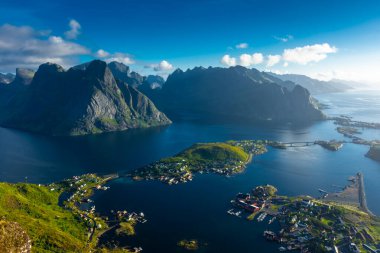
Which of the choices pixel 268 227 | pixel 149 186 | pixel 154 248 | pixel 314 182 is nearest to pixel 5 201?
pixel 154 248

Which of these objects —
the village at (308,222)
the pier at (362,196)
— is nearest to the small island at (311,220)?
the village at (308,222)

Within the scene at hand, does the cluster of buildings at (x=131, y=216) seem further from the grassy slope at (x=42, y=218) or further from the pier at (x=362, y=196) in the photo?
the pier at (x=362, y=196)

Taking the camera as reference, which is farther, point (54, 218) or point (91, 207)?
Answer: point (91, 207)

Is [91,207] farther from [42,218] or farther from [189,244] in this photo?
[189,244]

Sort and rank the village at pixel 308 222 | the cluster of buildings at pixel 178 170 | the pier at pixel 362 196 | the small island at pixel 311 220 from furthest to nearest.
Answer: the cluster of buildings at pixel 178 170, the pier at pixel 362 196, the small island at pixel 311 220, the village at pixel 308 222

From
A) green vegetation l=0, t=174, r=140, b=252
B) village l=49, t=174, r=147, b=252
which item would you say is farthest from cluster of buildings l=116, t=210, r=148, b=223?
green vegetation l=0, t=174, r=140, b=252

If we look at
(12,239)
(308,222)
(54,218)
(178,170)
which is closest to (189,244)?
(54,218)
